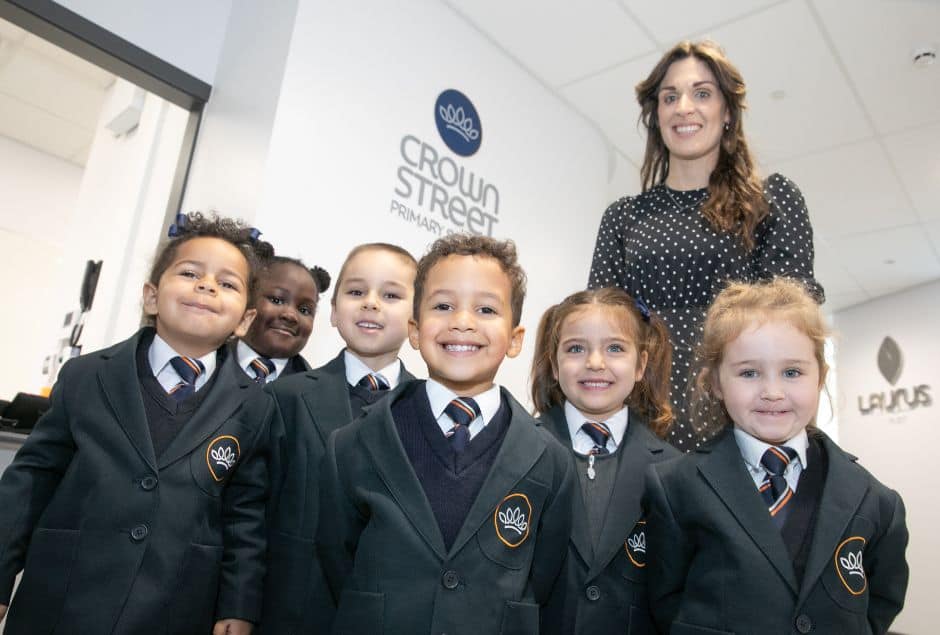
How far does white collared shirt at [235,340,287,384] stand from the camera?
2.04m

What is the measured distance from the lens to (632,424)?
65.8 inches

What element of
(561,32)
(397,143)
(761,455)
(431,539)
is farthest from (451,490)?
(561,32)

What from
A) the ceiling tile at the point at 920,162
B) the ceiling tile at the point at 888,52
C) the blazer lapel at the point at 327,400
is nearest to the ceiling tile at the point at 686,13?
the ceiling tile at the point at 888,52

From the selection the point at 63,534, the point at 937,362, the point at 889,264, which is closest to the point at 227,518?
the point at 63,534

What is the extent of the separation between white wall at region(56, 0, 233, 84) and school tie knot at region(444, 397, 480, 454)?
241cm

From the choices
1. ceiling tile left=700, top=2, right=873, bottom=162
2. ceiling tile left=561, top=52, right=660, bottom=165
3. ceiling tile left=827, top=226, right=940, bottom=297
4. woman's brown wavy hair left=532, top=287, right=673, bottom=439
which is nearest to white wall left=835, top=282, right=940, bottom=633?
ceiling tile left=827, top=226, right=940, bottom=297

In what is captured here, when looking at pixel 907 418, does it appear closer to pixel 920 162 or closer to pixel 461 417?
pixel 920 162

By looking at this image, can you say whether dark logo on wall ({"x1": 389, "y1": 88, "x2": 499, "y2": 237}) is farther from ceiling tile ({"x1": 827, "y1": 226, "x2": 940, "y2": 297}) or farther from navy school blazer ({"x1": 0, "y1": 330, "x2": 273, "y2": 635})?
ceiling tile ({"x1": 827, "y1": 226, "x2": 940, "y2": 297})

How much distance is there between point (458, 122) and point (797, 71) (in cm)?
198

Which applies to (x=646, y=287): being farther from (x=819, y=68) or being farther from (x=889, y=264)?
(x=889, y=264)

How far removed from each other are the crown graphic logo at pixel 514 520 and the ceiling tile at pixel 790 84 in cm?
323

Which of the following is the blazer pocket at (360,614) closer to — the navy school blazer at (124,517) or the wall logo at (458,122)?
the navy school blazer at (124,517)

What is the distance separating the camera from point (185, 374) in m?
1.58

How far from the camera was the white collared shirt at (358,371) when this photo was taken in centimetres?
179
